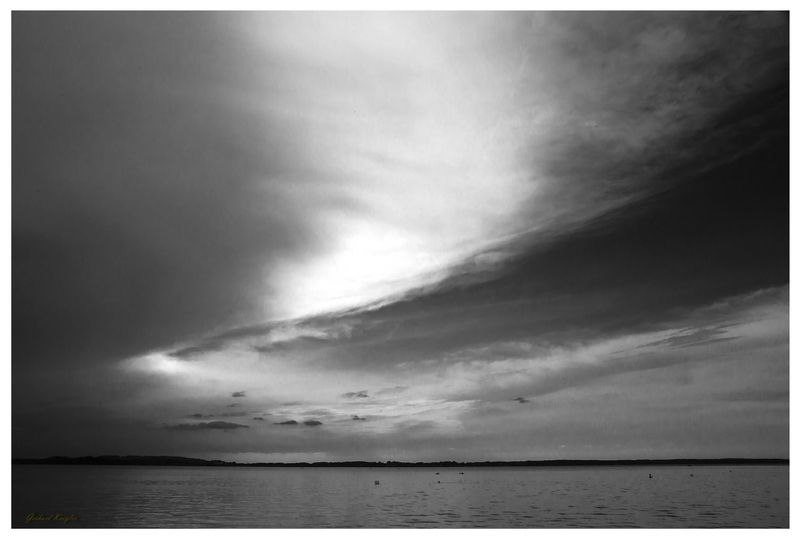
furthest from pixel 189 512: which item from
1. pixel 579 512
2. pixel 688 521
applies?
pixel 688 521

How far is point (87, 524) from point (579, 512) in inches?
1131

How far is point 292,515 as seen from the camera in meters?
36.4

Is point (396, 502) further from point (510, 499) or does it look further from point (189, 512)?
point (189, 512)

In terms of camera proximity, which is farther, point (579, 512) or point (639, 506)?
point (639, 506)
